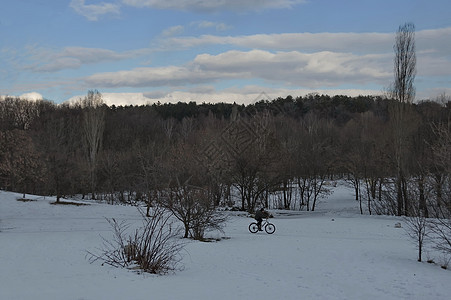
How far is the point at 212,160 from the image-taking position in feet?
133

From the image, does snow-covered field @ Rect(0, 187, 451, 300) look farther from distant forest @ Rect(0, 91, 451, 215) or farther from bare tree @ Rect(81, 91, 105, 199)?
bare tree @ Rect(81, 91, 105, 199)

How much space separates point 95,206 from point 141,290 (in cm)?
2678

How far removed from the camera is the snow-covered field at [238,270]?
29.6ft

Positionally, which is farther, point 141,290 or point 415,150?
point 415,150

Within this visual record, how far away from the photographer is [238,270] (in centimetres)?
1261

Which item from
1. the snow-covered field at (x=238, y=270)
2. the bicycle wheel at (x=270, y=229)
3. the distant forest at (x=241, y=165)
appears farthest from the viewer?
the distant forest at (x=241, y=165)

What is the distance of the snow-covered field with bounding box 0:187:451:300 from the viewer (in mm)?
9023

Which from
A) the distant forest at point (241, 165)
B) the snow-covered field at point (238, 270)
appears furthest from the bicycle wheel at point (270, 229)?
the distant forest at point (241, 165)

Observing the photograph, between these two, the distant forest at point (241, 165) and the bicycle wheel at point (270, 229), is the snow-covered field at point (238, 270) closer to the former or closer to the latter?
the bicycle wheel at point (270, 229)

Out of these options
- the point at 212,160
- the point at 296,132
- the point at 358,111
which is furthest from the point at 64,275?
the point at 358,111

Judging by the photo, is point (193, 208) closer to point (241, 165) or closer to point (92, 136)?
point (241, 165)

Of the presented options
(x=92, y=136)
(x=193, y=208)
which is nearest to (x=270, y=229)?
(x=193, y=208)

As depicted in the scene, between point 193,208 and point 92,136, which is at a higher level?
point 92,136

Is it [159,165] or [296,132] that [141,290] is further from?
[296,132]
